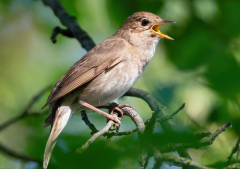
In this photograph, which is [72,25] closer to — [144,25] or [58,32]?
[58,32]

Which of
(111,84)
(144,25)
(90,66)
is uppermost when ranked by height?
(144,25)

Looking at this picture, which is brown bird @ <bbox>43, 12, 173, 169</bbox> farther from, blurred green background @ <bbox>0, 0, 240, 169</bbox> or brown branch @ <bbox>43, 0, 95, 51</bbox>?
brown branch @ <bbox>43, 0, 95, 51</bbox>

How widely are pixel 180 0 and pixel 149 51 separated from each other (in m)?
0.95

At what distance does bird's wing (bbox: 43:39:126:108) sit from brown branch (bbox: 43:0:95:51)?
2.32ft

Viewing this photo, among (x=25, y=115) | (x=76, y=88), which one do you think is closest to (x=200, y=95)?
(x=76, y=88)

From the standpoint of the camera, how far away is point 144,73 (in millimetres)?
3381

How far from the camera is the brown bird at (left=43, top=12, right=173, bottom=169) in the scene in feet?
11.9

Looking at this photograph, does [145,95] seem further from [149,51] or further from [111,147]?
[111,147]

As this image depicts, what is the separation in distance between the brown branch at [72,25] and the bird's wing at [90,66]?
2.32 feet

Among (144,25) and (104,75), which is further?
(144,25)

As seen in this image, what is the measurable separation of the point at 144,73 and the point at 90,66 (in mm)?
813

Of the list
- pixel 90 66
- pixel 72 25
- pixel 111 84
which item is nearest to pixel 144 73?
pixel 111 84

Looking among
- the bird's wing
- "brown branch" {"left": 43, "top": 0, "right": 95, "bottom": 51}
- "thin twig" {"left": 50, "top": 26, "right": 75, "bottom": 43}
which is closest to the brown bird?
the bird's wing

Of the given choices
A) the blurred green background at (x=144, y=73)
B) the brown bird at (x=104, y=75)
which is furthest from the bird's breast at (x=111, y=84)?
the blurred green background at (x=144, y=73)
